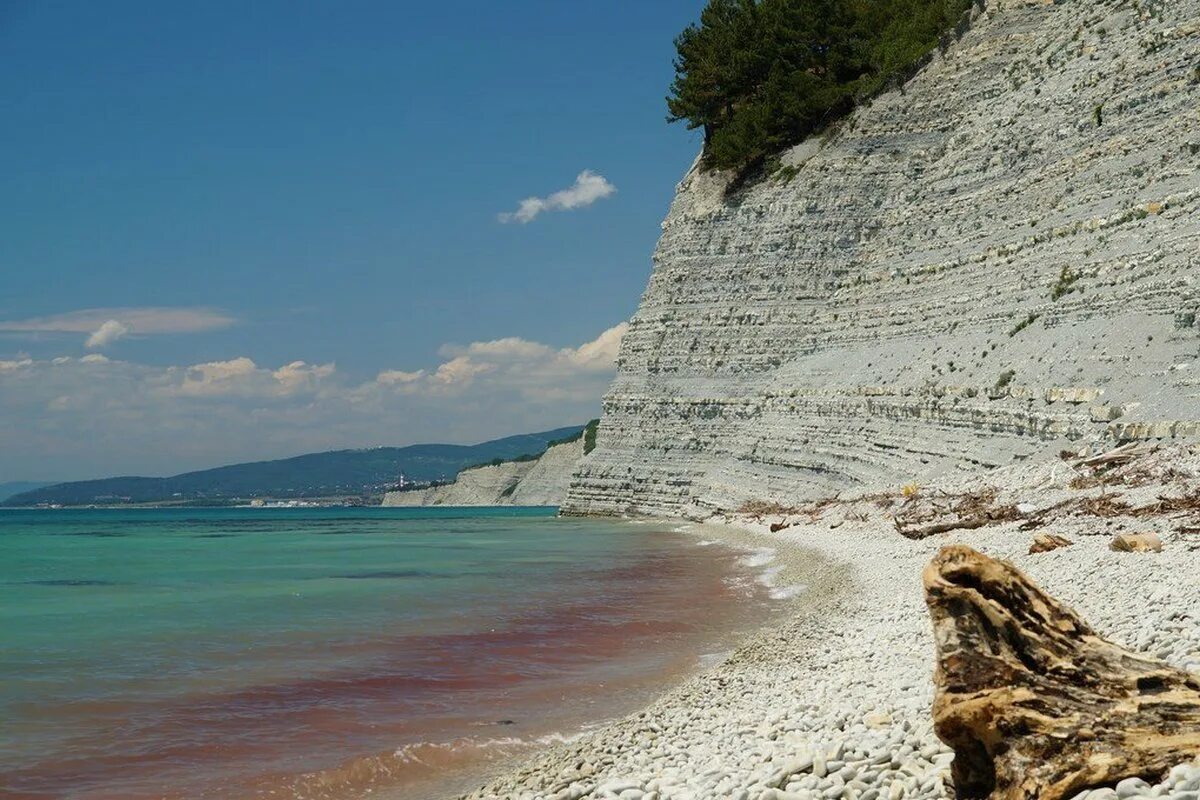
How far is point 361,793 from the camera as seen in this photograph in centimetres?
749

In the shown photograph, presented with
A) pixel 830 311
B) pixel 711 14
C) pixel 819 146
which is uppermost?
pixel 711 14

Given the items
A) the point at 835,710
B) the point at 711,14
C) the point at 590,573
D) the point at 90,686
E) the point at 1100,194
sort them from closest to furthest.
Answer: the point at 835,710, the point at 90,686, the point at 590,573, the point at 1100,194, the point at 711,14

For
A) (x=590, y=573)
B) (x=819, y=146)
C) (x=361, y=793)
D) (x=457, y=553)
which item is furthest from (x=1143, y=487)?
(x=819, y=146)

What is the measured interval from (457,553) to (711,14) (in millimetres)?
37984

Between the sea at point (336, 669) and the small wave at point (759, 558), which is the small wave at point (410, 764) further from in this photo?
the small wave at point (759, 558)

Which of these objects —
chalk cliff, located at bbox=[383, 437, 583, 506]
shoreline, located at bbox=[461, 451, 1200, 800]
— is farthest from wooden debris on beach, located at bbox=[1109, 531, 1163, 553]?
chalk cliff, located at bbox=[383, 437, 583, 506]

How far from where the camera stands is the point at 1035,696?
4.82 m

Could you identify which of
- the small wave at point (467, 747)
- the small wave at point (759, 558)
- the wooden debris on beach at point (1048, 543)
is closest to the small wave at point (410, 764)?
the small wave at point (467, 747)

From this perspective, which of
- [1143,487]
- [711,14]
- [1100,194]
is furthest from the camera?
[711,14]

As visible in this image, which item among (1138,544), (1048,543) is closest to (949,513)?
(1048,543)

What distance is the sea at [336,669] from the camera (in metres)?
8.11

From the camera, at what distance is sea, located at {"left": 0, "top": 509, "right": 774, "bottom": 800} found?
26.6ft

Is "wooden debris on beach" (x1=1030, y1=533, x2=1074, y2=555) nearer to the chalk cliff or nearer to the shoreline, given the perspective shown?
the shoreline

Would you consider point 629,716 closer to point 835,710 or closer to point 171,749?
point 835,710
